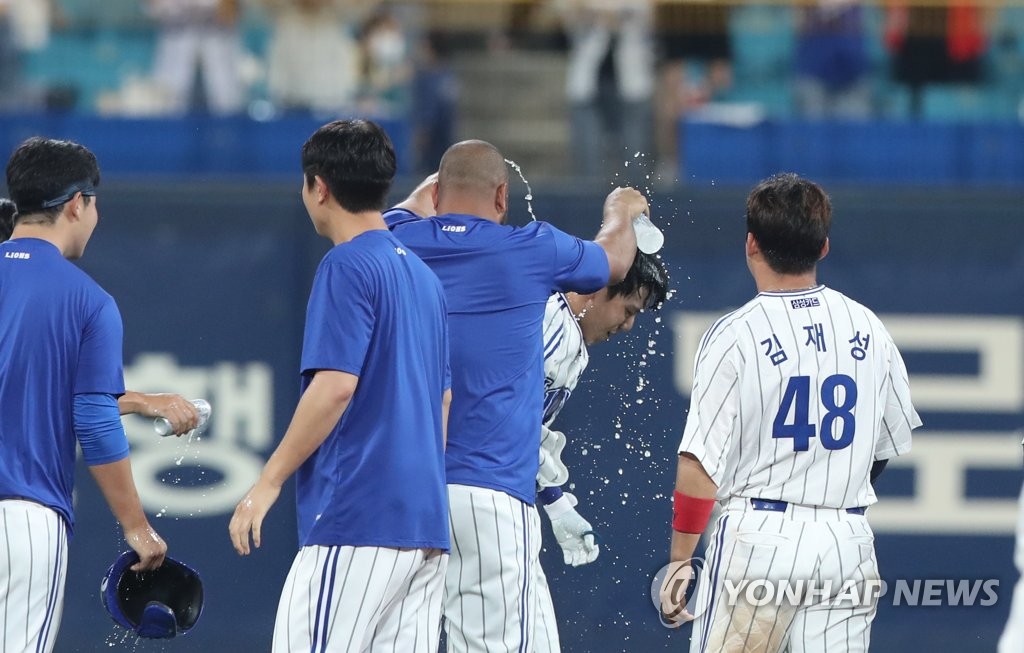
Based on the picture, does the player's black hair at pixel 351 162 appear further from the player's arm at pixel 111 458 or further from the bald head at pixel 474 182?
the player's arm at pixel 111 458

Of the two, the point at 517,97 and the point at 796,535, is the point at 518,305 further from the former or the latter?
the point at 517,97

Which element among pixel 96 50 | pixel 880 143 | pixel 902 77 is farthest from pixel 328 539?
pixel 902 77

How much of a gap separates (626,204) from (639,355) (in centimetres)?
220

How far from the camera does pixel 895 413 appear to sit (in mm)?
4555

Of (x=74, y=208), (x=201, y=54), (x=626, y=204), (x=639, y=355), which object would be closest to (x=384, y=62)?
(x=201, y=54)

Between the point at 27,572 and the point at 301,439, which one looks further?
the point at 27,572

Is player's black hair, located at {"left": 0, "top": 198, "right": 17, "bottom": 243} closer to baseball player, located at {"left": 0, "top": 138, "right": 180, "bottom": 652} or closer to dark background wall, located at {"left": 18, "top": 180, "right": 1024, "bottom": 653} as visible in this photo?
baseball player, located at {"left": 0, "top": 138, "right": 180, "bottom": 652}

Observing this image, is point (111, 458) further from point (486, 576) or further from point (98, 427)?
point (486, 576)

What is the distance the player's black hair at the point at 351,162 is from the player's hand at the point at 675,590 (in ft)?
4.77

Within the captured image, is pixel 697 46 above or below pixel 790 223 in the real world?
above

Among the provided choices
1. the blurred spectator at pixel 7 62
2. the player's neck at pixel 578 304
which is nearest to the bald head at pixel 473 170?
the player's neck at pixel 578 304

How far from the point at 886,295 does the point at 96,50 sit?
5935mm

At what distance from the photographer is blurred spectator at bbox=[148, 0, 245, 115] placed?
9539 mm

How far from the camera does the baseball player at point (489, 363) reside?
4.79 m
